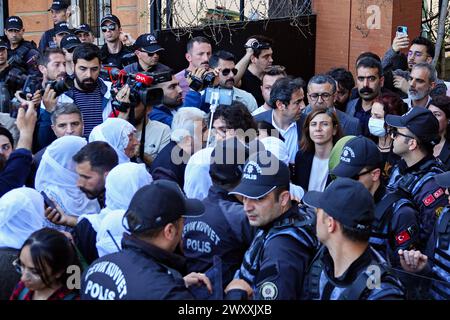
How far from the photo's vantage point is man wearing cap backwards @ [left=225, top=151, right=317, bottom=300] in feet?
12.5

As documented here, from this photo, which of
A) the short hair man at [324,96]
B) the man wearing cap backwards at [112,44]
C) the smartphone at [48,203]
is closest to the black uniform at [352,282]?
the smartphone at [48,203]

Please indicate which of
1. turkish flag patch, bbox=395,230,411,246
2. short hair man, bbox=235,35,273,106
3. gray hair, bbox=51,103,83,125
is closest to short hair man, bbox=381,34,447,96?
short hair man, bbox=235,35,273,106

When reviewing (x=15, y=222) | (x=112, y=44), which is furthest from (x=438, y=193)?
(x=112, y=44)

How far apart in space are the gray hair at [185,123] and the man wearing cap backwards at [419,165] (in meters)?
1.44

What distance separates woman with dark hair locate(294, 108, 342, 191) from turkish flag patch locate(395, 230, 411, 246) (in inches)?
52.9

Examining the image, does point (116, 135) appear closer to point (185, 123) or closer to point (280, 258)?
point (185, 123)

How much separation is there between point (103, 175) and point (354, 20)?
6318 mm

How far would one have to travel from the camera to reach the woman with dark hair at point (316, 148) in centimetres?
608

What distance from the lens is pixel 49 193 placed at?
5227 mm

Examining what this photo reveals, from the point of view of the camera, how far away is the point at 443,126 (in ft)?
→ 22.0

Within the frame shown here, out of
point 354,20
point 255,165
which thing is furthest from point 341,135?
point 354,20

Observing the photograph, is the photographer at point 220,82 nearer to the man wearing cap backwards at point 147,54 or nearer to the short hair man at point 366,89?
the man wearing cap backwards at point 147,54

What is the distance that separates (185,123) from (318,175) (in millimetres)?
1057
